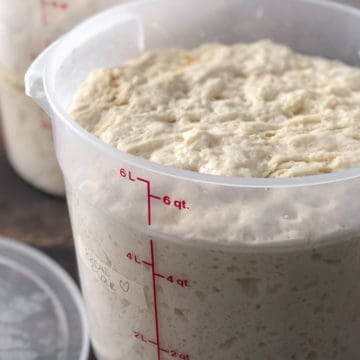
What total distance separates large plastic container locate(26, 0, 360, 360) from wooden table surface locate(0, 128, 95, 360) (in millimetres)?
270

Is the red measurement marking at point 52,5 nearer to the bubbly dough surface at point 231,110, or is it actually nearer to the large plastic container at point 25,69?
the large plastic container at point 25,69

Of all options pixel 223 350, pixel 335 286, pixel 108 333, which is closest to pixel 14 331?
pixel 108 333

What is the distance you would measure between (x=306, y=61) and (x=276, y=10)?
8cm

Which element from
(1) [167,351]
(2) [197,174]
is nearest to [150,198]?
(2) [197,174]

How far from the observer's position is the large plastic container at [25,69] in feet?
3.16

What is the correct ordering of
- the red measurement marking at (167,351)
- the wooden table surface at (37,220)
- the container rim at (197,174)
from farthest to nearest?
the wooden table surface at (37,220) → the red measurement marking at (167,351) → the container rim at (197,174)

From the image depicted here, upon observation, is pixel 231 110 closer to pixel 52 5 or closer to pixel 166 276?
pixel 166 276

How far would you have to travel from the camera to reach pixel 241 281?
61 cm

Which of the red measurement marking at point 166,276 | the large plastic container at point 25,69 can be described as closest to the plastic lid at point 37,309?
the large plastic container at point 25,69

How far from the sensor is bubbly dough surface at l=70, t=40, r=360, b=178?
66cm

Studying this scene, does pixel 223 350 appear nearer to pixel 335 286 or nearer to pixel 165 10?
pixel 335 286

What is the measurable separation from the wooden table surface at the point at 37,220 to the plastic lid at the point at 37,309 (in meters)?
Answer: 0.02

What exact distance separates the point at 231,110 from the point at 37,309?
412mm

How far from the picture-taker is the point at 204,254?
0.60 m
